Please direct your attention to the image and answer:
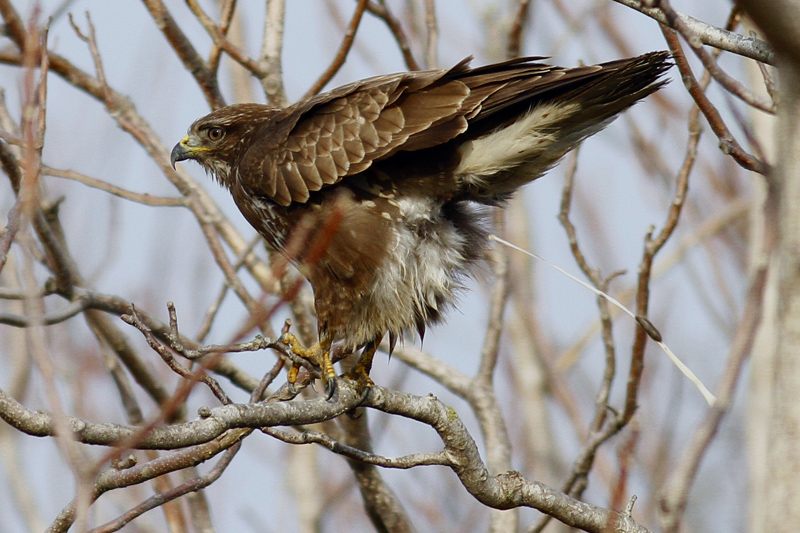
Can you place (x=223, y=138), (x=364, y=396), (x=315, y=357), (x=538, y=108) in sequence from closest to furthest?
1. (x=364, y=396)
2. (x=538, y=108)
3. (x=315, y=357)
4. (x=223, y=138)

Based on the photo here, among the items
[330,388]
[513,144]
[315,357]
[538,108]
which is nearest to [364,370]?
[315,357]

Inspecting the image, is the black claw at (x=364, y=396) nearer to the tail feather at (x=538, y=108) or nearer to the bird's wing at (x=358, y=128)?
the bird's wing at (x=358, y=128)

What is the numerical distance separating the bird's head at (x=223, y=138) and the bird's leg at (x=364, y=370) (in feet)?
4.50

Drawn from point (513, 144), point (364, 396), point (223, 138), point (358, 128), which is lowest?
point (364, 396)

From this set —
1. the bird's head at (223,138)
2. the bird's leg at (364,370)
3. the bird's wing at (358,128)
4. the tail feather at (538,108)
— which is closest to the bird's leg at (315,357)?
the bird's leg at (364,370)

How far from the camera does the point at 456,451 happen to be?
3305mm

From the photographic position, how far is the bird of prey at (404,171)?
4031 millimetres

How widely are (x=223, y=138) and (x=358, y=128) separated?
54.5 inches

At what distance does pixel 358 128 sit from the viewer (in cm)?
420

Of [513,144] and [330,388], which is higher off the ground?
[513,144]

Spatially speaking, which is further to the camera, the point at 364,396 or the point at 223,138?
the point at 223,138

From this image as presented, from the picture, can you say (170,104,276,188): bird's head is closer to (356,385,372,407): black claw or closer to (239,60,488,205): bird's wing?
(239,60,488,205): bird's wing

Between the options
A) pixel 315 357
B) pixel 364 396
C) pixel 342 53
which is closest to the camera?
pixel 364 396

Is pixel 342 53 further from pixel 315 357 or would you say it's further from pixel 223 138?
pixel 315 357
